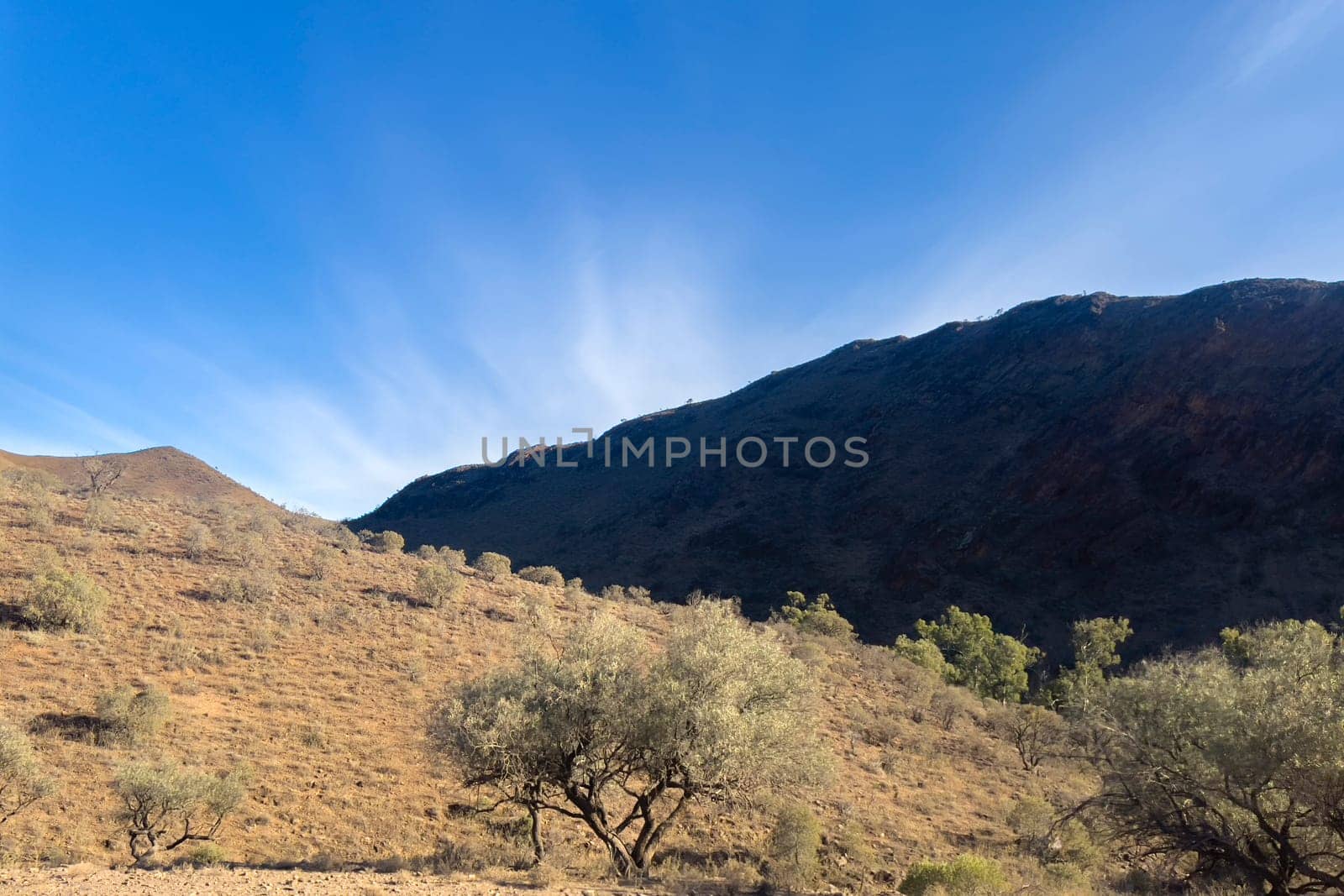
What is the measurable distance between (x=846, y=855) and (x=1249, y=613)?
1514 inches

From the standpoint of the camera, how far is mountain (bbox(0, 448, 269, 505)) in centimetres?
6031

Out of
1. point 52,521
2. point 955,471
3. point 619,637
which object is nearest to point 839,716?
point 619,637

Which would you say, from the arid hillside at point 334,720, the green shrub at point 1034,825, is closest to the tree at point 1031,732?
the arid hillside at point 334,720

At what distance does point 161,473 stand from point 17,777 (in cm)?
6778

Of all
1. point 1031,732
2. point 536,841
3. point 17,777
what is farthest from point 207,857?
point 1031,732

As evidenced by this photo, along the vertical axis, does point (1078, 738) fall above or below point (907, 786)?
above

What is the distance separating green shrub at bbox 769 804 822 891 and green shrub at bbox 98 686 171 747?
12041 millimetres

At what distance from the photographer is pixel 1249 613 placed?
125ft

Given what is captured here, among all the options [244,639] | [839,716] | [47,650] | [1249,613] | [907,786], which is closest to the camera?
[47,650]

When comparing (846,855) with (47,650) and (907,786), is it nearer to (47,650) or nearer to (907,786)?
(907,786)

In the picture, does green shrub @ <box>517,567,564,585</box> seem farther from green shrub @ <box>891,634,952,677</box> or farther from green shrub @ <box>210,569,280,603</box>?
green shrub @ <box>891,634,952,677</box>

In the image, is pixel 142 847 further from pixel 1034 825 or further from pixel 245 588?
pixel 1034 825

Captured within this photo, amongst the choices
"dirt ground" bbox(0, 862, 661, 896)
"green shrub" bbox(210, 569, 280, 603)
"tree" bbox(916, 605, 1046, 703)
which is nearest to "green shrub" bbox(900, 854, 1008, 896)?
"dirt ground" bbox(0, 862, 661, 896)

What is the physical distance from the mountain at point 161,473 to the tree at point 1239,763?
64.4 meters
